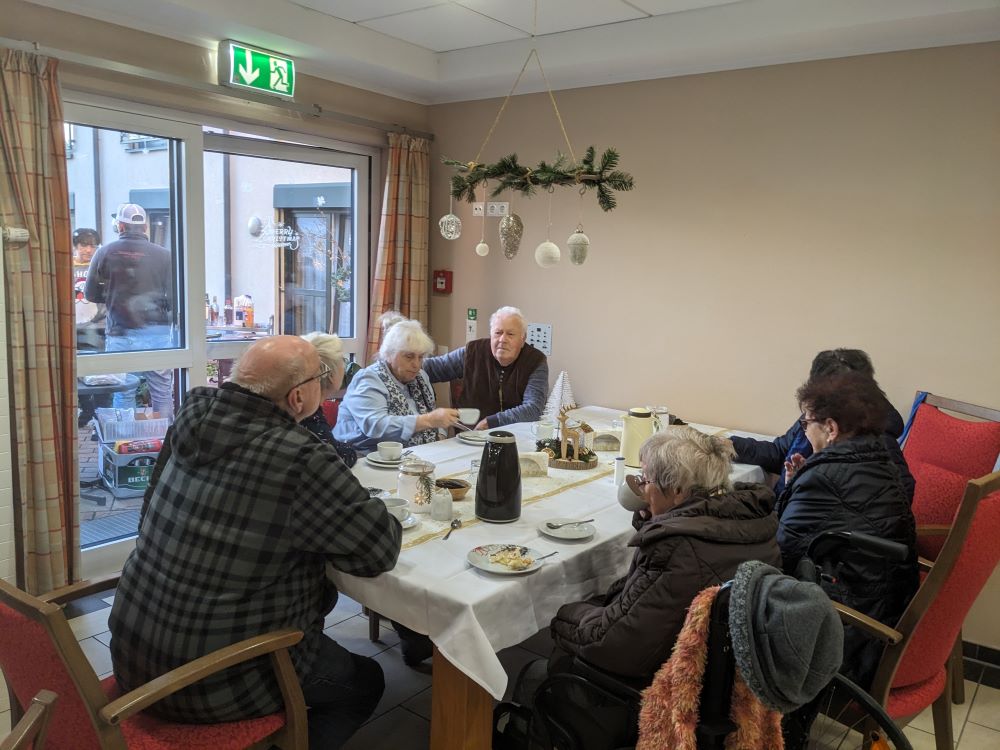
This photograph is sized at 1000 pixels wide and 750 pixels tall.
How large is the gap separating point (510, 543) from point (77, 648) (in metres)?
1.04

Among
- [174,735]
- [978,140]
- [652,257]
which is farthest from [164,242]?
[978,140]

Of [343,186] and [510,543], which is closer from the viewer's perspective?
[510,543]

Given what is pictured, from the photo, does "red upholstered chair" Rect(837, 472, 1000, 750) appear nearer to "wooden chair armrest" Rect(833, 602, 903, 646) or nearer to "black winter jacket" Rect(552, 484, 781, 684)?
"wooden chair armrest" Rect(833, 602, 903, 646)

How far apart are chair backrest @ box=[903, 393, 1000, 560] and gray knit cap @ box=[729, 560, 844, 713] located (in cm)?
155

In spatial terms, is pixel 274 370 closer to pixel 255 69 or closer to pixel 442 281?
pixel 255 69

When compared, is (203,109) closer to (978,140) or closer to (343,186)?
(343,186)

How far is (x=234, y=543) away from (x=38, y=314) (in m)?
1.88

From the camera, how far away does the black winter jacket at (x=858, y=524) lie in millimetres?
1961

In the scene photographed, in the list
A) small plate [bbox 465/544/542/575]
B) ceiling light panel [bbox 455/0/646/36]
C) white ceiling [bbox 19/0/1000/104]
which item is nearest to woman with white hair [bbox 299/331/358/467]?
small plate [bbox 465/544/542/575]

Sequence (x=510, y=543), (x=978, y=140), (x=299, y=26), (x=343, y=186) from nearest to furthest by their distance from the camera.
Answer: (x=510, y=543) < (x=978, y=140) < (x=299, y=26) < (x=343, y=186)

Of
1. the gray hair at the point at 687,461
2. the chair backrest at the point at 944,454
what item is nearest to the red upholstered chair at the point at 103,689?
the gray hair at the point at 687,461

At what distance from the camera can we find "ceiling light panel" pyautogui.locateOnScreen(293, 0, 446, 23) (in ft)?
11.0

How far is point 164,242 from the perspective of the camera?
3666 millimetres

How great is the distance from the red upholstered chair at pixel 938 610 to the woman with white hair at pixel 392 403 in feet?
5.67
